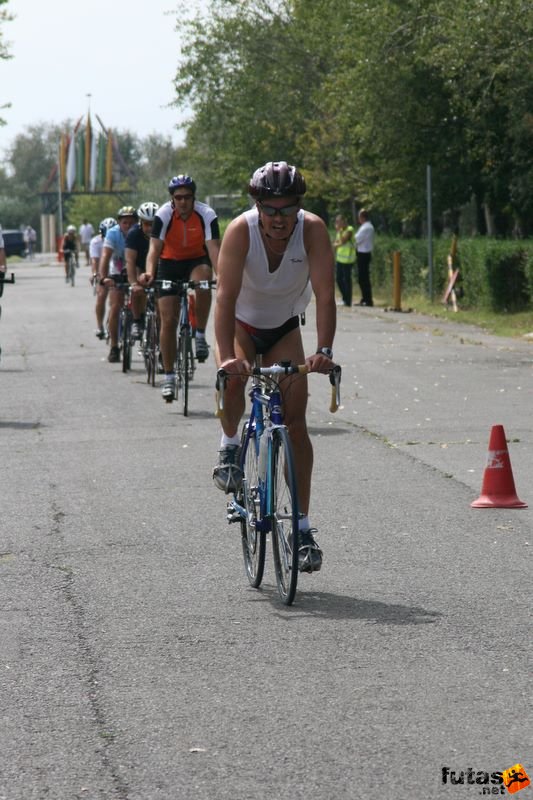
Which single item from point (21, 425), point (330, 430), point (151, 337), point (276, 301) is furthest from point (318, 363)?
point (151, 337)

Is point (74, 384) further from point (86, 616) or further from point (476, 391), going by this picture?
point (86, 616)

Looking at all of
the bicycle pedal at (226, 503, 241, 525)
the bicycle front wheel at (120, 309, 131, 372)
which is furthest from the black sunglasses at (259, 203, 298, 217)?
the bicycle front wheel at (120, 309, 131, 372)

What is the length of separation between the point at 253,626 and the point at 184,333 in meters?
8.09

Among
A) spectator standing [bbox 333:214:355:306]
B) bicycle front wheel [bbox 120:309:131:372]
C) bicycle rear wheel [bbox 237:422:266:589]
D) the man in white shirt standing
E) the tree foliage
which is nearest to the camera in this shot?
bicycle rear wheel [bbox 237:422:266:589]

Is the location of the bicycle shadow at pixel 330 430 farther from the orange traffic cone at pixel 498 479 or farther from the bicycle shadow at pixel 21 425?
the orange traffic cone at pixel 498 479

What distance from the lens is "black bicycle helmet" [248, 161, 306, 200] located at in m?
6.65

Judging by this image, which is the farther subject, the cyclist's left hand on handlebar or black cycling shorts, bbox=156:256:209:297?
black cycling shorts, bbox=156:256:209:297

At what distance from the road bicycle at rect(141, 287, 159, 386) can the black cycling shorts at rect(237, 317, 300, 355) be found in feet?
29.7

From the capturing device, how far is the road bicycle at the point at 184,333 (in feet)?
46.0

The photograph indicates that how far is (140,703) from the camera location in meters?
5.22

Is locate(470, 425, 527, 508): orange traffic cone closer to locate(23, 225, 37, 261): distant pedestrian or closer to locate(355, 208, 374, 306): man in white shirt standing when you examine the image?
locate(355, 208, 374, 306): man in white shirt standing

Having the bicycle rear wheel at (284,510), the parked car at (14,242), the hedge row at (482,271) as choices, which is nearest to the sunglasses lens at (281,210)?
the bicycle rear wheel at (284,510)

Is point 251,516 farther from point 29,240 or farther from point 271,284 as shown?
point 29,240

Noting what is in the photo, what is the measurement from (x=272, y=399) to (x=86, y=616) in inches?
47.6
